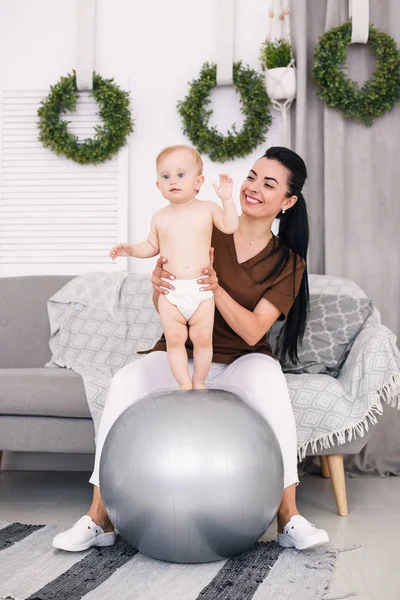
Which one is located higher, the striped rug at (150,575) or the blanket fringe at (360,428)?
the blanket fringe at (360,428)

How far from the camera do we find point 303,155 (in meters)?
3.20

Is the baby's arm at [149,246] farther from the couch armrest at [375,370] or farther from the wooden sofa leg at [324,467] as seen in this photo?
the wooden sofa leg at [324,467]

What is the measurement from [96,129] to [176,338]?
1.71 meters

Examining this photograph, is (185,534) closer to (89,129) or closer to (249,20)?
(89,129)

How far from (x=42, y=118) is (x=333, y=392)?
1925 millimetres

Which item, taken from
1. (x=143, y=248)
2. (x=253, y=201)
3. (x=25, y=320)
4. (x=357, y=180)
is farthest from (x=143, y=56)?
(x=143, y=248)

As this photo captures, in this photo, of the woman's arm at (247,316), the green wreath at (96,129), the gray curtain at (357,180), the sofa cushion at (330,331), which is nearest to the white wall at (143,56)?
the green wreath at (96,129)

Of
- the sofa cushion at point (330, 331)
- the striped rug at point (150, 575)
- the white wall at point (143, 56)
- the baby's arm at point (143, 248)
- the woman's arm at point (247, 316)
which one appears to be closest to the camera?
the striped rug at point (150, 575)

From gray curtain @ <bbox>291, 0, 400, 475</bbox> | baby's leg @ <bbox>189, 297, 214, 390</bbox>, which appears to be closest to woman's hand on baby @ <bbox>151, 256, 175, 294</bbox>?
baby's leg @ <bbox>189, 297, 214, 390</bbox>

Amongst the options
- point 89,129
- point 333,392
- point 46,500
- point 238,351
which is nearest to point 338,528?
point 333,392

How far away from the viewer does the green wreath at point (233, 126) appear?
10.9ft

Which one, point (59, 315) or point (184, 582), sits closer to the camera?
point (184, 582)

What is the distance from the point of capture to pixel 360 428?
2.36 meters

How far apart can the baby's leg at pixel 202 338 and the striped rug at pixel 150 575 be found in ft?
1.53
